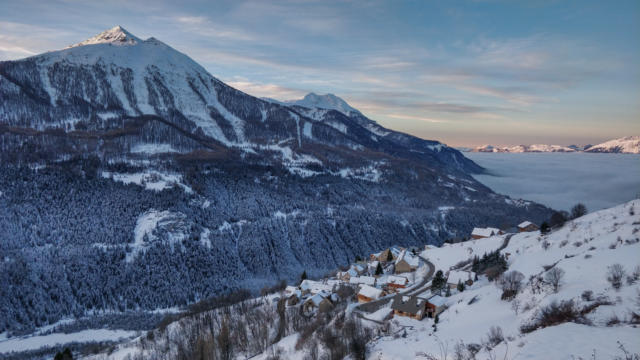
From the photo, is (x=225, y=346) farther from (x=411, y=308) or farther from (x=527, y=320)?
(x=527, y=320)

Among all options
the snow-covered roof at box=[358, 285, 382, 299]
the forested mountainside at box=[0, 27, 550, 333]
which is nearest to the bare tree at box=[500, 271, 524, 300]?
the snow-covered roof at box=[358, 285, 382, 299]

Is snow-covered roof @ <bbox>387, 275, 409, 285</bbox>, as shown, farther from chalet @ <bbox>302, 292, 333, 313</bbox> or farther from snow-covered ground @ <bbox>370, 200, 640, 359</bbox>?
snow-covered ground @ <bbox>370, 200, 640, 359</bbox>

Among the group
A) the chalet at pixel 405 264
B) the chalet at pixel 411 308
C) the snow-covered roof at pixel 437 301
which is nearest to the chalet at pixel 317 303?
the chalet at pixel 411 308

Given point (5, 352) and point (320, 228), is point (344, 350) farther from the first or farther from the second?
point (320, 228)

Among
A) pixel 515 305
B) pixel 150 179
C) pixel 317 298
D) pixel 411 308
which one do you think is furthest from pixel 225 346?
pixel 150 179

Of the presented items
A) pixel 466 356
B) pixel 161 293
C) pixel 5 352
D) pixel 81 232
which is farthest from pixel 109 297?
pixel 466 356
